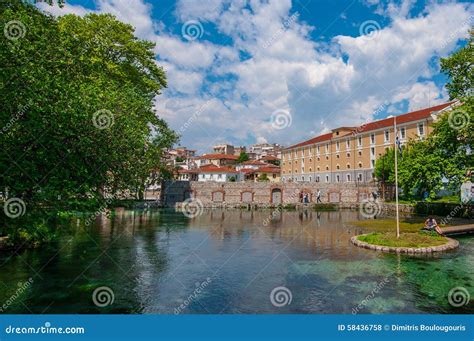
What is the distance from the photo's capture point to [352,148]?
6612 centimetres

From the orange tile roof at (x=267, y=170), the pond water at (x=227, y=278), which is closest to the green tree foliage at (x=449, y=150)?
the pond water at (x=227, y=278)

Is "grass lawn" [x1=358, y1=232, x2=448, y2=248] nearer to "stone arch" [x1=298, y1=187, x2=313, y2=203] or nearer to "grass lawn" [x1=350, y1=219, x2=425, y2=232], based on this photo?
"grass lawn" [x1=350, y1=219, x2=425, y2=232]

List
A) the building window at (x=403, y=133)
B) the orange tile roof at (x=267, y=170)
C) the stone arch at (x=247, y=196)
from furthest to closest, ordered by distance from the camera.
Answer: the orange tile roof at (x=267, y=170)
the stone arch at (x=247, y=196)
the building window at (x=403, y=133)

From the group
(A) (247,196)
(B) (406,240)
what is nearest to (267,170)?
(A) (247,196)

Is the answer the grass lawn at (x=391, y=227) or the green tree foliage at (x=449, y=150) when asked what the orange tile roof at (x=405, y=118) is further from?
the grass lawn at (x=391, y=227)

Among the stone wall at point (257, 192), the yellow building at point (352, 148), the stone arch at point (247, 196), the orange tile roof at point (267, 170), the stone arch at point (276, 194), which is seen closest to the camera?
the yellow building at point (352, 148)

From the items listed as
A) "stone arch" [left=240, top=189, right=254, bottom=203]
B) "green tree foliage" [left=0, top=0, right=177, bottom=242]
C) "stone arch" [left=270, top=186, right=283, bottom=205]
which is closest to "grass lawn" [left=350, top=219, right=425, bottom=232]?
"green tree foliage" [left=0, top=0, right=177, bottom=242]

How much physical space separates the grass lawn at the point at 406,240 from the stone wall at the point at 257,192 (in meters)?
36.4

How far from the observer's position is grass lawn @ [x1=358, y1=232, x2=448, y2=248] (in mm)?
19447

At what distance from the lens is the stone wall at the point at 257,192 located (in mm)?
57469

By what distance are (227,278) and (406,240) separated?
40.7 feet

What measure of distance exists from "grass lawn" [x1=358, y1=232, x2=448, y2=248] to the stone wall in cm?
3645

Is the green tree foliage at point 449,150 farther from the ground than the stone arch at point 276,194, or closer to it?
farther from the ground

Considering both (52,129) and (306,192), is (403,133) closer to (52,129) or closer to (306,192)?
(306,192)
